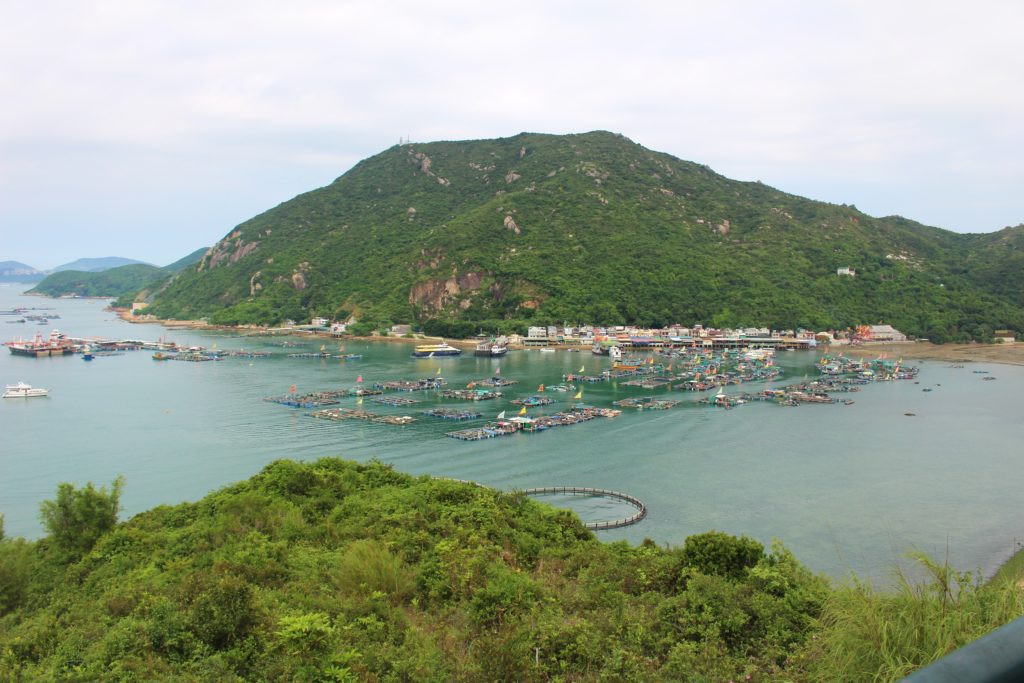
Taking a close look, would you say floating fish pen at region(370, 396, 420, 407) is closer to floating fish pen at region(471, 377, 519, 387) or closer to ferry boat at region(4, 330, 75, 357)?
floating fish pen at region(471, 377, 519, 387)

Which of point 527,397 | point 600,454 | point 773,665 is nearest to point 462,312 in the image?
point 527,397

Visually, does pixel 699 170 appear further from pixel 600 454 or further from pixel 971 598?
pixel 971 598

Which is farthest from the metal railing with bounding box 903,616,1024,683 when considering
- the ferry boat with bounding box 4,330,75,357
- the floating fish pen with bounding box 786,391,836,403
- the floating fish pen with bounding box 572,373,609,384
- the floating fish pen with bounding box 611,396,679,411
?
the ferry boat with bounding box 4,330,75,357

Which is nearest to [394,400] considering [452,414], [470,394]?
[470,394]

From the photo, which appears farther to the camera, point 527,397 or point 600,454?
point 527,397

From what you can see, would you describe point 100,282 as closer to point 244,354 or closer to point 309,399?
point 244,354

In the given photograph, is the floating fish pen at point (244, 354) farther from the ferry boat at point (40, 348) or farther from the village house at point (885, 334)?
the village house at point (885, 334)
